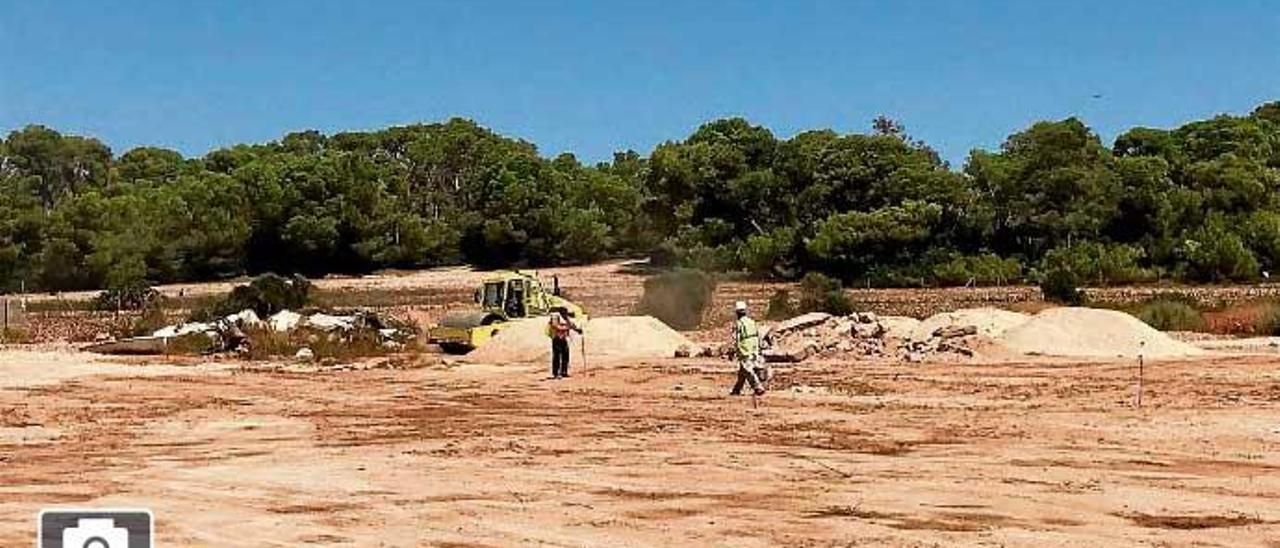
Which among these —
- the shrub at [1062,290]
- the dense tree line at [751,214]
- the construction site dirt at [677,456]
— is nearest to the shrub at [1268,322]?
the construction site dirt at [677,456]

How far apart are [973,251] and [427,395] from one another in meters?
45.9

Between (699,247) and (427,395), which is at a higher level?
(699,247)

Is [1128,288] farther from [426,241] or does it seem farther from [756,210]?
[426,241]

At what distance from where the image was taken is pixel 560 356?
26.8 m

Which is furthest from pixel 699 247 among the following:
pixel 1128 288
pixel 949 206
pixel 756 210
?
pixel 1128 288

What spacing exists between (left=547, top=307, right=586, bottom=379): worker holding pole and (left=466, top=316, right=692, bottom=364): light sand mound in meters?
3.31

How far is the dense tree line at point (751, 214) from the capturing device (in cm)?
6369

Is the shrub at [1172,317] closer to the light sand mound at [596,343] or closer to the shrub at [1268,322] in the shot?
the shrub at [1268,322]

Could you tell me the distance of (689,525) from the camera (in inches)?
461

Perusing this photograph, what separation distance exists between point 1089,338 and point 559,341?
33.3ft

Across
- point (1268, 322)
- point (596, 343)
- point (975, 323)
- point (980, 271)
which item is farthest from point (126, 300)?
point (1268, 322)

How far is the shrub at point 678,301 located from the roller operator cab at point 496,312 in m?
10.3

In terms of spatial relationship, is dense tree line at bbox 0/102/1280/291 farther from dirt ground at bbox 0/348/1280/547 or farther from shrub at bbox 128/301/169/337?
dirt ground at bbox 0/348/1280/547

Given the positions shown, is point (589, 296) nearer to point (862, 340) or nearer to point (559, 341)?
point (862, 340)
